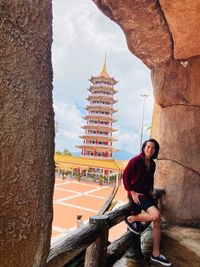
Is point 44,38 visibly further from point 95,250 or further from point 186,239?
point 186,239

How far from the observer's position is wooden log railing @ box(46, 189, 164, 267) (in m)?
1.67

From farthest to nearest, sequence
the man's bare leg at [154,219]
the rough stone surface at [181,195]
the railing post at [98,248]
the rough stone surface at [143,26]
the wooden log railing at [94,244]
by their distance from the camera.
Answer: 1. the rough stone surface at [181,195]
2. the rough stone surface at [143,26]
3. the man's bare leg at [154,219]
4. the railing post at [98,248]
5. the wooden log railing at [94,244]

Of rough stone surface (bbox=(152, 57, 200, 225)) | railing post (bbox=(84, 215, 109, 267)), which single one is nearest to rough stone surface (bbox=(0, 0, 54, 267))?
railing post (bbox=(84, 215, 109, 267))

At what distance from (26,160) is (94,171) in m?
26.6

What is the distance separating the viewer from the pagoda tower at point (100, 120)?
30.4 metres

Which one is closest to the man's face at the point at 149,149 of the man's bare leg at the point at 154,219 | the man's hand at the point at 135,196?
the man's hand at the point at 135,196

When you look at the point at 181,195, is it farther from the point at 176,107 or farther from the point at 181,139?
the point at 176,107

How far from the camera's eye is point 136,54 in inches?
171

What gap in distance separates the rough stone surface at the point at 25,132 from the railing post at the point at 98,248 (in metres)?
1.31

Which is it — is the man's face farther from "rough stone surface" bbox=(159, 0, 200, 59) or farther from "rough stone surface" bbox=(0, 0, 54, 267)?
"rough stone surface" bbox=(0, 0, 54, 267)

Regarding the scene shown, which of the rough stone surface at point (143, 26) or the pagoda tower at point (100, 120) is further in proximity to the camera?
the pagoda tower at point (100, 120)

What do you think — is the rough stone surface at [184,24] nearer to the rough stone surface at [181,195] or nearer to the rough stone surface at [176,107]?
the rough stone surface at [176,107]

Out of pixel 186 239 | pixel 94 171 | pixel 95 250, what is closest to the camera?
pixel 95 250

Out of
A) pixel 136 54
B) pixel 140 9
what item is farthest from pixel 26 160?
pixel 136 54
